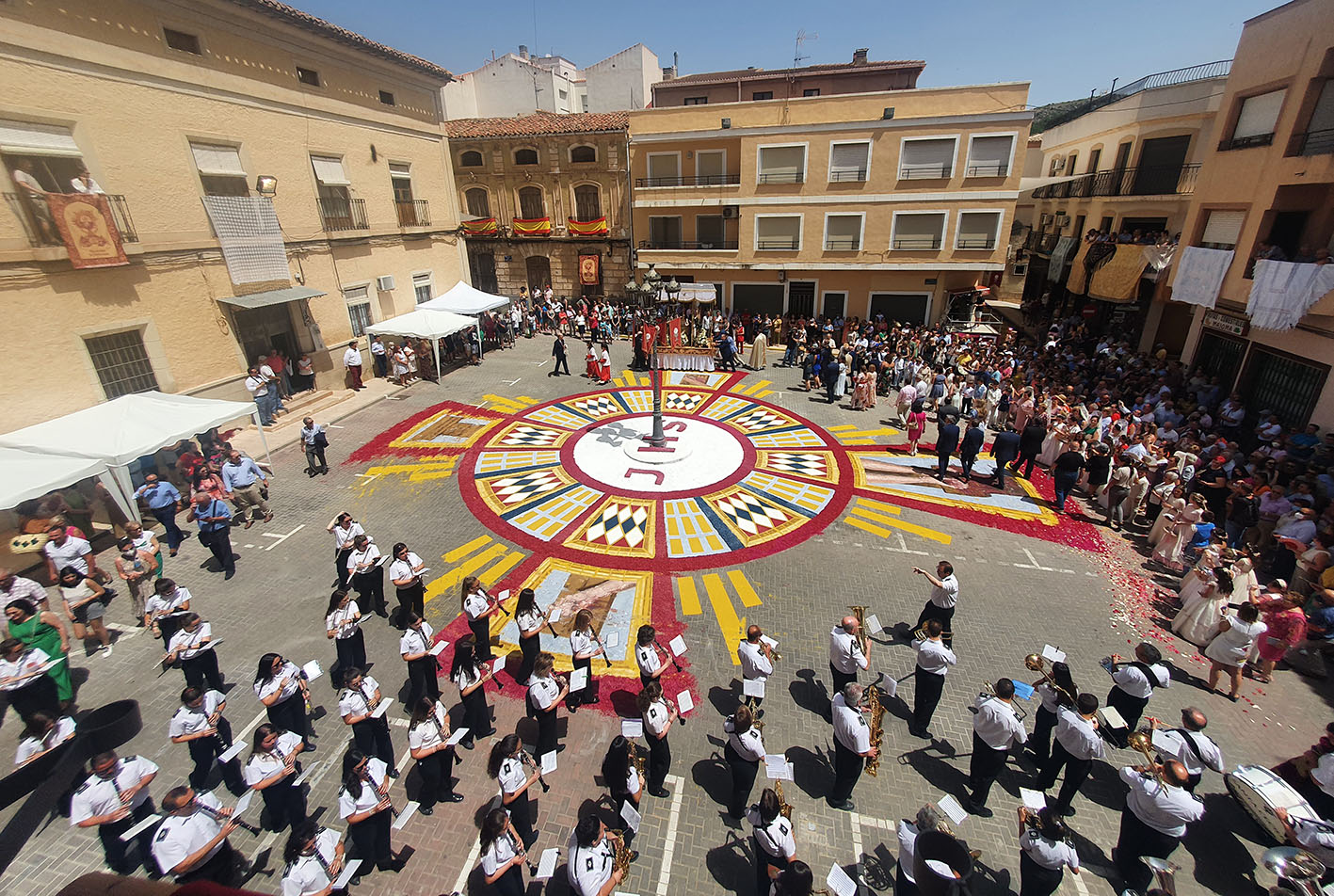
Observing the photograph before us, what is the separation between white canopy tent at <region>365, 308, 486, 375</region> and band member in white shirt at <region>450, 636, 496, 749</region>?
1701 centimetres

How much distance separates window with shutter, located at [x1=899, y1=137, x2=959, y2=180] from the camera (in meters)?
25.3

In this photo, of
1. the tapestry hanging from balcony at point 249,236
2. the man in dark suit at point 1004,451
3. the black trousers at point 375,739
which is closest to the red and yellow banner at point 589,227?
the tapestry hanging from balcony at point 249,236

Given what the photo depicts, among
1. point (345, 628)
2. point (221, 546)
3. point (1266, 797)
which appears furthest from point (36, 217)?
point (1266, 797)

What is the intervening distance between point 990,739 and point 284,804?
26.7 ft

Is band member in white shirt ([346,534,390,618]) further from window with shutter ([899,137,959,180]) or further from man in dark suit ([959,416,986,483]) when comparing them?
window with shutter ([899,137,959,180])

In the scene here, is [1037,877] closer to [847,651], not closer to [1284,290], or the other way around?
[847,651]

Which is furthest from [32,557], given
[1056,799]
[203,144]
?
[1056,799]

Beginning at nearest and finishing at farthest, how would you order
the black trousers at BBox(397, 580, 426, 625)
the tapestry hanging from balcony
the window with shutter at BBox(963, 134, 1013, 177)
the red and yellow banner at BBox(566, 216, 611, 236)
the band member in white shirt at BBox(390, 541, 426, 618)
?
the band member in white shirt at BBox(390, 541, 426, 618) → the black trousers at BBox(397, 580, 426, 625) → the tapestry hanging from balcony → the window with shutter at BBox(963, 134, 1013, 177) → the red and yellow banner at BBox(566, 216, 611, 236)

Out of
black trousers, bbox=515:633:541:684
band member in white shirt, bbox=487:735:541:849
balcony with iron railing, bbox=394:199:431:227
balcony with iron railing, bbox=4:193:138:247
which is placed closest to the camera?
band member in white shirt, bbox=487:735:541:849

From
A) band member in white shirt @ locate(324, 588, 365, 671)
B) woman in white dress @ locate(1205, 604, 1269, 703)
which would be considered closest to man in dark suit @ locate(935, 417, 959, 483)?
woman in white dress @ locate(1205, 604, 1269, 703)

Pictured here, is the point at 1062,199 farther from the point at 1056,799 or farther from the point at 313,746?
the point at 313,746

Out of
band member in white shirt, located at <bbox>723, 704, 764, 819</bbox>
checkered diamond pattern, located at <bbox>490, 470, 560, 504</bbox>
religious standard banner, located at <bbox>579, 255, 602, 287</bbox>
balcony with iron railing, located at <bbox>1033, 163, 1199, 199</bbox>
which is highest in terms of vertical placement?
balcony with iron railing, located at <bbox>1033, 163, 1199, 199</bbox>

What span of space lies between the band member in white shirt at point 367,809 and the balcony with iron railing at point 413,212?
24.6 m

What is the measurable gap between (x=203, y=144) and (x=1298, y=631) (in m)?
27.4
